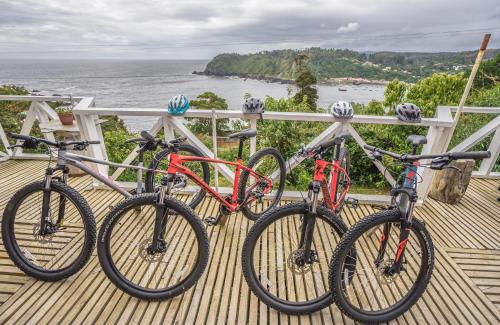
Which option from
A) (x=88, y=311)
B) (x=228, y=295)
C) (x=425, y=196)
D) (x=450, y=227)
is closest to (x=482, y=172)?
(x=425, y=196)

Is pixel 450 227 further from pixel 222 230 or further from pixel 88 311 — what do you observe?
pixel 88 311

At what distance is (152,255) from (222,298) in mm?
629

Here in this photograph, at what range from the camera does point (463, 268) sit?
2.59 metres

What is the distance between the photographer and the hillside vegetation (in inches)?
581

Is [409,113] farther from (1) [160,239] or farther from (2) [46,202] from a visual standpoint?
A: (2) [46,202]

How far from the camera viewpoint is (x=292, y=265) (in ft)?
6.84

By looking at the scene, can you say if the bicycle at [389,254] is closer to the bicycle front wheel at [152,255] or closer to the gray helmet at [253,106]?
the bicycle front wheel at [152,255]

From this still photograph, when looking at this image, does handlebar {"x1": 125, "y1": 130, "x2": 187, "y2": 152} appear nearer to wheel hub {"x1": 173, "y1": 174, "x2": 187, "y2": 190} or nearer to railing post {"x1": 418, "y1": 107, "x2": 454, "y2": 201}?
wheel hub {"x1": 173, "y1": 174, "x2": 187, "y2": 190}

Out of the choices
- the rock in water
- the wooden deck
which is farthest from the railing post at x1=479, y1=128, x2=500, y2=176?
the wooden deck

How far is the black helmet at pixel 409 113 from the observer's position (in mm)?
3029

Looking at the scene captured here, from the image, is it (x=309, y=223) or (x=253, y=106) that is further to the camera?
(x=253, y=106)

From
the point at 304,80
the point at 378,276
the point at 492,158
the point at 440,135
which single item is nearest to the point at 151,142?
the point at 378,276

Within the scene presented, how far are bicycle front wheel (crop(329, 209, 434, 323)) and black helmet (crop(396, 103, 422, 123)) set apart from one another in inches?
58.0

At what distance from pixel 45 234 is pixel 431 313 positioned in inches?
119
